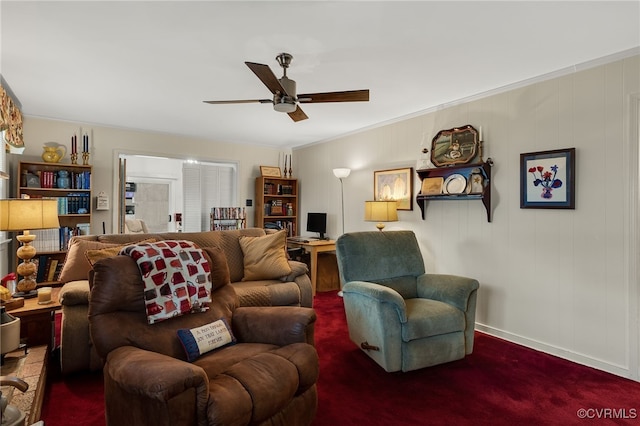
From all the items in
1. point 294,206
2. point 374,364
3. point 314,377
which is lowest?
point 374,364

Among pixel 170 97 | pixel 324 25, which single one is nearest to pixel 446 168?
pixel 324 25

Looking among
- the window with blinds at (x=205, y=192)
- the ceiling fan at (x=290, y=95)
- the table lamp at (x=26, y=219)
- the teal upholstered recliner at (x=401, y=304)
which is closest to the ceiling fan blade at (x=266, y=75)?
the ceiling fan at (x=290, y=95)

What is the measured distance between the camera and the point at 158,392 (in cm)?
125

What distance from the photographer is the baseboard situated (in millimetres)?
2439

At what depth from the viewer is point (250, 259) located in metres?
3.21

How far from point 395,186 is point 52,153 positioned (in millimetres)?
4244

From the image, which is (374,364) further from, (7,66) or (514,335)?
(7,66)

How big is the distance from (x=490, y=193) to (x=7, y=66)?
14.1 feet

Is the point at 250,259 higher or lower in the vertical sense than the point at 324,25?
lower

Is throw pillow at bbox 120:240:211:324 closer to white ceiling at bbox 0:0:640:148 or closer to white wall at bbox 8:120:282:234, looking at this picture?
white ceiling at bbox 0:0:640:148

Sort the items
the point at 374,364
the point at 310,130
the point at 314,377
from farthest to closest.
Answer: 1. the point at 310,130
2. the point at 374,364
3. the point at 314,377

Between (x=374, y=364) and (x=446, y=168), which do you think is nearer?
(x=374, y=364)

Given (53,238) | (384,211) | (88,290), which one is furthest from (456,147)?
(53,238)

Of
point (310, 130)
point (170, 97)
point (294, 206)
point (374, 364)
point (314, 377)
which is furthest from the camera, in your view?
point (294, 206)
